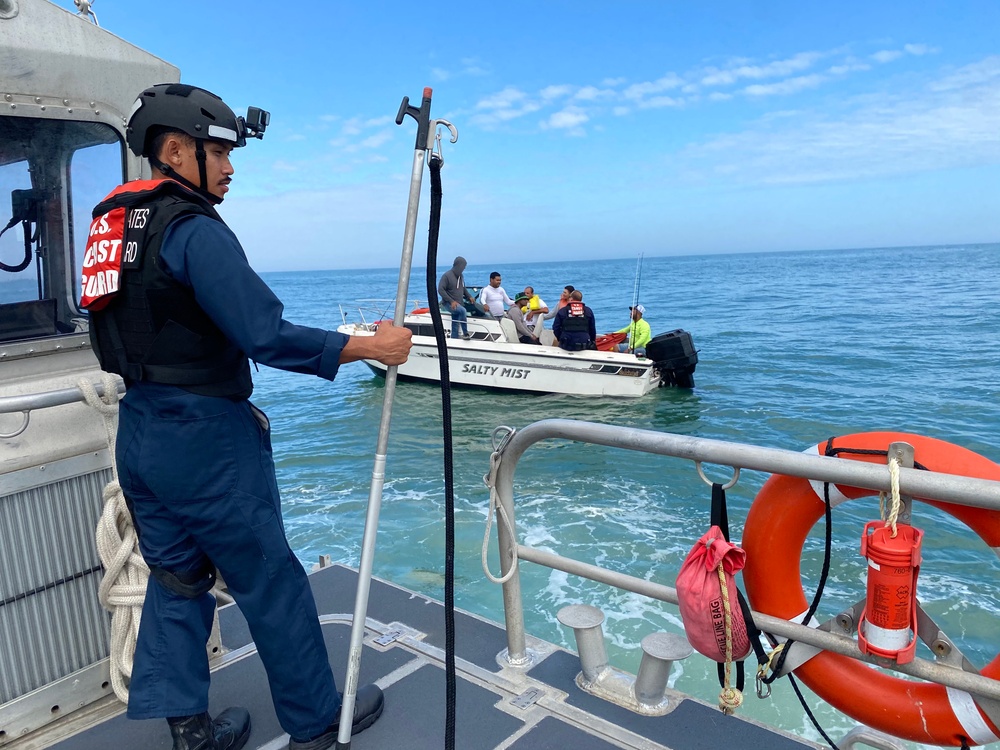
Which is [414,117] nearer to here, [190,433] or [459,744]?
[190,433]

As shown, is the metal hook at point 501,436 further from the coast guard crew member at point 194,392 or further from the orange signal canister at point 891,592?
the orange signal canister at point 891,592

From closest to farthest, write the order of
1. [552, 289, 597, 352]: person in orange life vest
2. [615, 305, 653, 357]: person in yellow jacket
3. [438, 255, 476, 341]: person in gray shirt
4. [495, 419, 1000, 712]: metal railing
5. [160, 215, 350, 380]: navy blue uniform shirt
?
[495, 419, 1000, 712]: metal railing < [160, 215, 350, 380]: navy blue uniform shirt < [552, 289, 597, 352]: person in orange life vest < [438, 255, 476, 341]: person in gray shirt < [615, 305, 653, 357]: person in yellow jacket

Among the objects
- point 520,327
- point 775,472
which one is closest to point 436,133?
point 775,472

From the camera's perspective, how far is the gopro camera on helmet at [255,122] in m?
1.94

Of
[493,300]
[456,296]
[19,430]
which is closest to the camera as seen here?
[19,430]

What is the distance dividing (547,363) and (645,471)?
4779 millimetres

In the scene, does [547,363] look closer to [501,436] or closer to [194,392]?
[501,436]

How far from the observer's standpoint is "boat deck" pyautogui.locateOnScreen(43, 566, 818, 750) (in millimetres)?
2102

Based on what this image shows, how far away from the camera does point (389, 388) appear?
1915 millimetres

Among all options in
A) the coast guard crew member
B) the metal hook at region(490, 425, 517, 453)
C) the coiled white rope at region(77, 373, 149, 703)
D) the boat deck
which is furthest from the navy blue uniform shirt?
the boat deck

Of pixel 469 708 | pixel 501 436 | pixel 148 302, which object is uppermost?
pixel 148 302

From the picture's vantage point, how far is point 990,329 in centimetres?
2288

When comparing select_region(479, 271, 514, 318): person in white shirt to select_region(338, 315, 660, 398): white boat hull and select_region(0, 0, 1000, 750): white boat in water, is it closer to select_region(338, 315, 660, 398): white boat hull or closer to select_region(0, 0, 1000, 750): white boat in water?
select_region(338, 315, 660, 398): white boat hull

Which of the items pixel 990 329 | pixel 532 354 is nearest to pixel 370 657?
pixel 532 354
